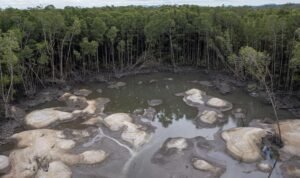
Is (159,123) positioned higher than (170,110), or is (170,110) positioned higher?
(170,110)

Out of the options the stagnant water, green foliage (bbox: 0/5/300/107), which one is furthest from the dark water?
green foliage (bbox: 0/5/300/107)

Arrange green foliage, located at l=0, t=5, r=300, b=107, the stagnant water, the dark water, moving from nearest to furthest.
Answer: the stagnant water
the dark water
green foliage, located at l=0, t=5, r=300, b=107

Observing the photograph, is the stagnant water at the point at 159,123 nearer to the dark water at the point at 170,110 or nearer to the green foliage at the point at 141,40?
the dark water at the point at 170,110

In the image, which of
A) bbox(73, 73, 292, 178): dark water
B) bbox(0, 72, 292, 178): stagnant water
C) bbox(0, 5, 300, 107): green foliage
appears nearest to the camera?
bbox(0, 72, 292, 178): stagnant water

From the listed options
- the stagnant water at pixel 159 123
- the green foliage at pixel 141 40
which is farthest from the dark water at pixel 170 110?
the green foliage at pixel 141 40

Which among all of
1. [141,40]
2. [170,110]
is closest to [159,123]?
[170,110]

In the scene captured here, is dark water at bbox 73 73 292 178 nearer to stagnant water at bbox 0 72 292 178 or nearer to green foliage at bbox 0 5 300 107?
stagnant water at bbox 0 72 292 178

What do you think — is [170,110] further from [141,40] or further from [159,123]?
[141,40]

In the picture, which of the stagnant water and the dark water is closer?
the stagnant water

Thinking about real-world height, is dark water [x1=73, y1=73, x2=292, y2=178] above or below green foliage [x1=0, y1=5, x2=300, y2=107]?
below

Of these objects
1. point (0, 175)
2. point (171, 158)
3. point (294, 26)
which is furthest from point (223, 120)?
point (0, 175)
